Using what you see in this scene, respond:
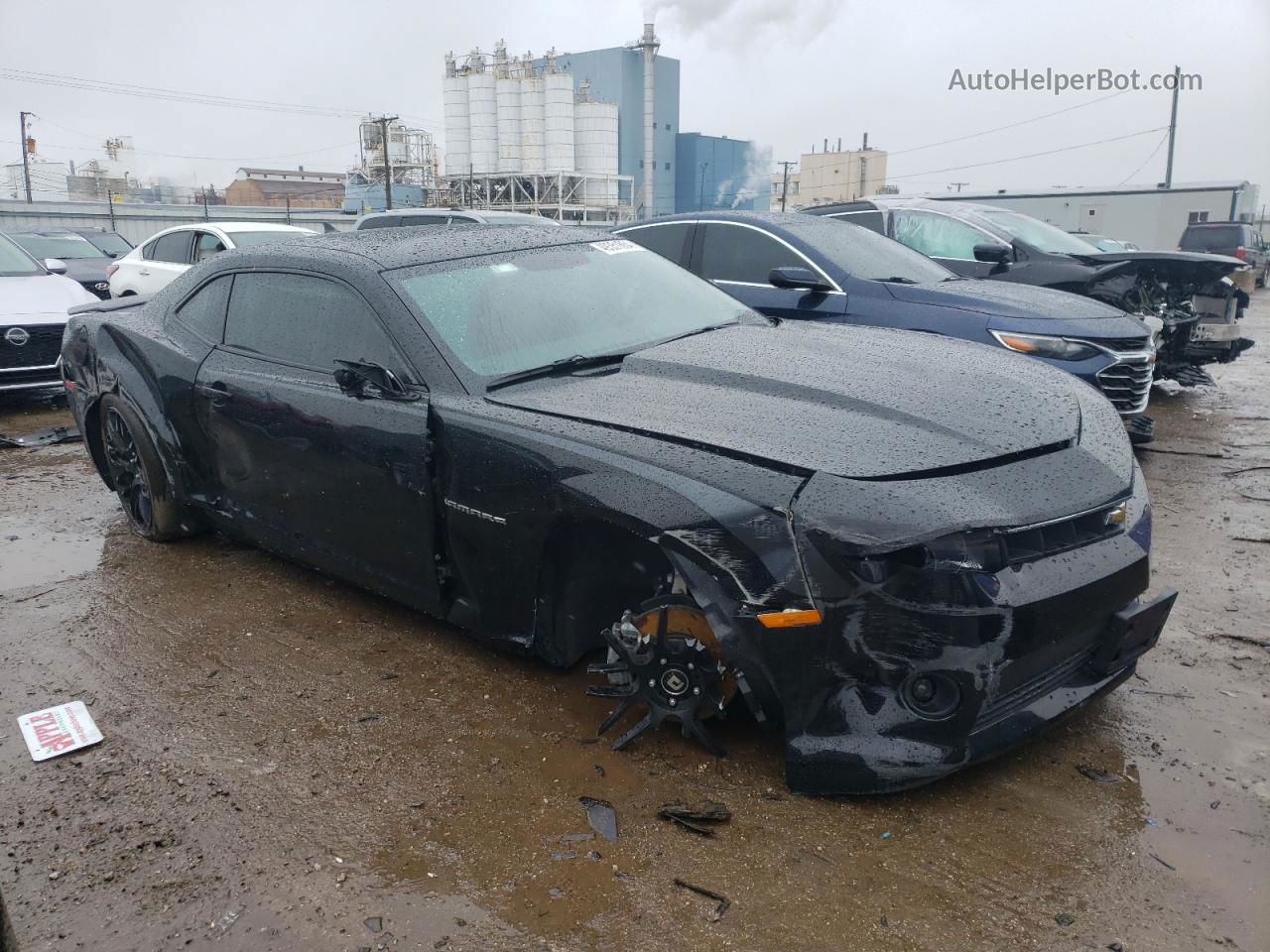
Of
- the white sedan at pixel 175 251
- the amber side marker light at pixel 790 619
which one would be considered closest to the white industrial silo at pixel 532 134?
the white sedan at pixel 175 251

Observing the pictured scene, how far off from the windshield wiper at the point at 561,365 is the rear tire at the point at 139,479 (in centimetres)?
221

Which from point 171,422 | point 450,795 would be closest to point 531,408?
point 450,795

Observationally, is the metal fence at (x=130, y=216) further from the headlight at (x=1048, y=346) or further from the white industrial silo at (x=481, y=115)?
the headlight at (x=1048, y=346)

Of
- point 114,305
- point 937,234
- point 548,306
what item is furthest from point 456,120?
point 548,306

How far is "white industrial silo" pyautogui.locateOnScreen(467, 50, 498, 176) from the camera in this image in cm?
5188

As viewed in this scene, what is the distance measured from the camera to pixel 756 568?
93.9 inches

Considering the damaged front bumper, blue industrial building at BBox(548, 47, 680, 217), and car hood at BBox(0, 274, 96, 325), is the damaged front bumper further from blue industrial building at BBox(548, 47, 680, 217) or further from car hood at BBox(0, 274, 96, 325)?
blue industrial building at BBox(548, 47, 680, 217)

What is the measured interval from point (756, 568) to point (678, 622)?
1.14 feet

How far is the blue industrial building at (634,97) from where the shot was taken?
2253 inches

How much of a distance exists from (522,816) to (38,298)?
7.79 metres

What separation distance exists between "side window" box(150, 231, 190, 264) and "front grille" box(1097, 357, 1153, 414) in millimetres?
9693

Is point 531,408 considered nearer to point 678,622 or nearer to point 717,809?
point 678,622

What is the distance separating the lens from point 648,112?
188ft

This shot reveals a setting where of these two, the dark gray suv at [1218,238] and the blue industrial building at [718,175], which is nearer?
the dark gray suv at [1218,238]
